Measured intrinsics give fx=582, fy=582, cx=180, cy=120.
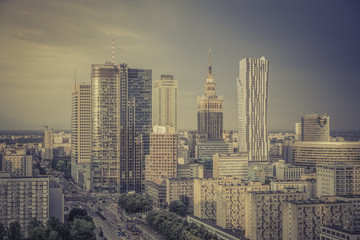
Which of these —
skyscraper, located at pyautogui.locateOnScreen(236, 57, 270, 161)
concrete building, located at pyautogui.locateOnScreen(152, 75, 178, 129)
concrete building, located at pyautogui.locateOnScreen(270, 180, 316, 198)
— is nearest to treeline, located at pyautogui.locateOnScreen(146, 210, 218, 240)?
concrete building, located at pyautogui.locateOnScreen(270, 180, 316, 198)

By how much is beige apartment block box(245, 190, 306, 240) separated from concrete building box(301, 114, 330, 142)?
24.7m

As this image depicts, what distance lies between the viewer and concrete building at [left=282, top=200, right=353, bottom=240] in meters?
20.1

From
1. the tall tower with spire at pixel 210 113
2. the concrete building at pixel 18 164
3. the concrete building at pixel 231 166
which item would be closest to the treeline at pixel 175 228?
the concrete building at pixel 18 164

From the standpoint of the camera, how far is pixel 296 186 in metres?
29.5

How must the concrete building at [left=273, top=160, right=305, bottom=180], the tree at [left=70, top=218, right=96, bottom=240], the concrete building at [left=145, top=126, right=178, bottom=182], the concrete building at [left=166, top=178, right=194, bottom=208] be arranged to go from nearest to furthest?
the tree at [left=70, top=218, right=96, bottom=240], the concrete building at [left=166, top=178, right=194, bottom=208], the concrete building at [left=145, top=126, right=178, bottom=182], the concrete building at [left=273, top=160, right=305, bottom=180]

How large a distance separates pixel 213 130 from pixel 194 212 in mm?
29546

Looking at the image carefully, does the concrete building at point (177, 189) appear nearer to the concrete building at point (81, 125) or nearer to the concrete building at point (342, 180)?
the concrete building at point (342, 180)

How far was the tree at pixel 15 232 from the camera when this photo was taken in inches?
802

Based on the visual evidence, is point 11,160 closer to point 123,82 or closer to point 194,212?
point 194,212

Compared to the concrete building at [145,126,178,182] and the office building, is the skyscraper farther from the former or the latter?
the concrete building at [145,126,178,182]

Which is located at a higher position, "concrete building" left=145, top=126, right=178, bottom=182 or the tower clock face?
the tower clock face

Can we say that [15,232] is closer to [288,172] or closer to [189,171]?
[189,171]

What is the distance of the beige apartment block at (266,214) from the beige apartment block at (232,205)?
2.24 meters

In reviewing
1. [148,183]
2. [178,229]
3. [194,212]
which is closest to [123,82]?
[148,183]
